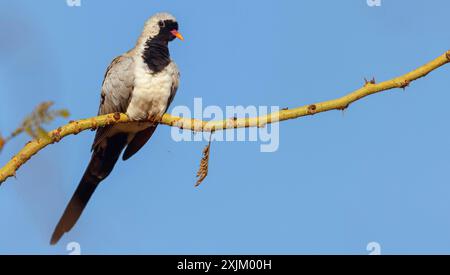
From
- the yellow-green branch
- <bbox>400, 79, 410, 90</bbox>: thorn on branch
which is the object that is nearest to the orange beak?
the yellow-green branch

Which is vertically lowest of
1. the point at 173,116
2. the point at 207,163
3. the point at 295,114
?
the point at 207,163

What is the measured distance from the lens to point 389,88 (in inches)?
161

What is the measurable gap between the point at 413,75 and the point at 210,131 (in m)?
1.39

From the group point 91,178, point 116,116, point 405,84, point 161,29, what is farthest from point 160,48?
point 405,84

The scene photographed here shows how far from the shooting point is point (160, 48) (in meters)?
7.09

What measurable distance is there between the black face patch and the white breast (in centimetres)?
10

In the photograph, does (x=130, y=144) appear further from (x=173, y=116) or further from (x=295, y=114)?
(x=295, y=114)

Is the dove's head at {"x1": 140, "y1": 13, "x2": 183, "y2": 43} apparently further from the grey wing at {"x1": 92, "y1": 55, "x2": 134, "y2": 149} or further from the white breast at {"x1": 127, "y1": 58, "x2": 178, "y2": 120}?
the white breast at {"x1": 127, "y1": 58, "x2": 178, "y2": 120}

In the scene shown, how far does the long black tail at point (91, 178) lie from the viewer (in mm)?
6007

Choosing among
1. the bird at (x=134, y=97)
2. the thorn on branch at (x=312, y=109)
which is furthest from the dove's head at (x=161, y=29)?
the thorn on branch at (x=312, y=109)

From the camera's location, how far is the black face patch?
6.86 metres

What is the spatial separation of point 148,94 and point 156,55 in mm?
576

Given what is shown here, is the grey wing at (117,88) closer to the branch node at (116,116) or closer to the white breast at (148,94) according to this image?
the white breast at (148,94)

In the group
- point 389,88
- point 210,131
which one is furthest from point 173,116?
point 389,88
